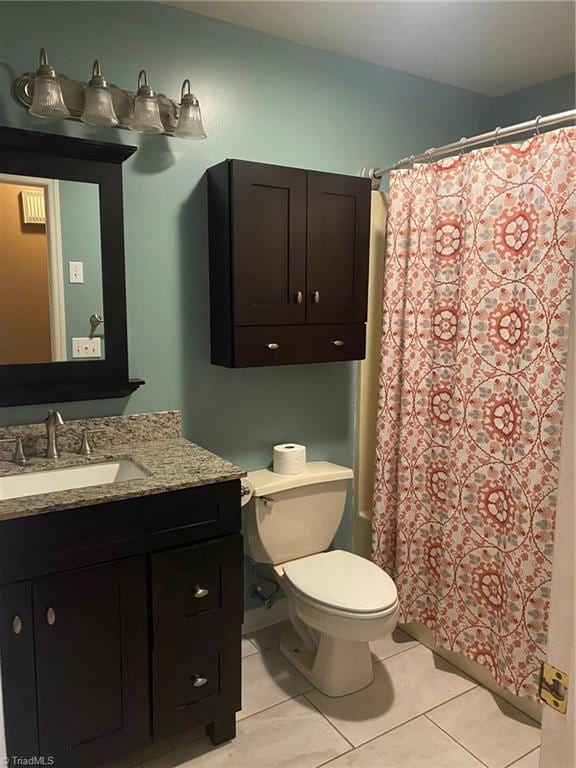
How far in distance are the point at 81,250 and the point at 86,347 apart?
34 centimetres

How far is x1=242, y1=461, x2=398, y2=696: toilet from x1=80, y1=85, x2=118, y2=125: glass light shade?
1441 mm

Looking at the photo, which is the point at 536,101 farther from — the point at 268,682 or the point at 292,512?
the point at 268,682

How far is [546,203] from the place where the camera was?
6.01ft

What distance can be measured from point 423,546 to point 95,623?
1384mm

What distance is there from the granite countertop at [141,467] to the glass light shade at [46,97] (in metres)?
1.14

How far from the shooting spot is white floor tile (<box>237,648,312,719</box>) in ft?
6.88

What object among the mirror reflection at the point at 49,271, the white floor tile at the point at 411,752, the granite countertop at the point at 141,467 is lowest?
the white floor tile at the point at 411,752

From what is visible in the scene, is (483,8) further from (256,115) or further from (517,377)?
(517,377)

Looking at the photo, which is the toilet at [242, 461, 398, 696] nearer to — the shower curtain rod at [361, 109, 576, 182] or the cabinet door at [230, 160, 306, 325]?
the cabinet door at [230, 160, 306, 325]

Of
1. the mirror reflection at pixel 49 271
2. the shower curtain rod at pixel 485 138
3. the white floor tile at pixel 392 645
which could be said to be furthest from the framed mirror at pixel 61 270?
the white floor tile at pixel 392 645

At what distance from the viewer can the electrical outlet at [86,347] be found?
202 centimetres

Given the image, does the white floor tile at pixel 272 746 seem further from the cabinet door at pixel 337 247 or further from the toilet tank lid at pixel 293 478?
the cabinet door at pixel 337 247

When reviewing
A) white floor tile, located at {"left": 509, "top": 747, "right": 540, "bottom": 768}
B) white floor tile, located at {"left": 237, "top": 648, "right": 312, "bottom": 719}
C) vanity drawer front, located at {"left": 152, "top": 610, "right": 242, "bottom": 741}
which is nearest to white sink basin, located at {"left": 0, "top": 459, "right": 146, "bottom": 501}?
vanity drawer front, located at {"left": 152, "top": 610, "right": 242, "bottom": 741}

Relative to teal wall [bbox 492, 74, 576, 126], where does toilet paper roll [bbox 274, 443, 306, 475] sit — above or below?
below
